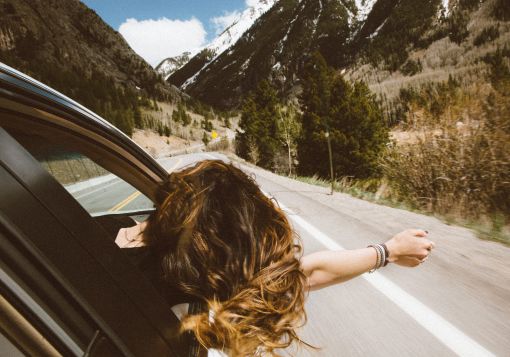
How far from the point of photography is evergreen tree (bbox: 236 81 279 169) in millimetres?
39812

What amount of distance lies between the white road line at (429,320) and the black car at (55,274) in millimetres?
2056

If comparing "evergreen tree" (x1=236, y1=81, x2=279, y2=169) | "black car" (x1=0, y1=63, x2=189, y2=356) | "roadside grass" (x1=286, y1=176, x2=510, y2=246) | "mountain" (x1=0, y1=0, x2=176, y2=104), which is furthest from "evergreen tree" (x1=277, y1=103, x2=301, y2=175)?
"mountain" (x1=0, y1=0, x2=176, y2=104)

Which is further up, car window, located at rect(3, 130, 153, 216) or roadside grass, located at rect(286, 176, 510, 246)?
car window, located at rect(3, 130, 153, 216)

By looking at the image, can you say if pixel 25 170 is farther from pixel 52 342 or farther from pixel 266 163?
pixel 266 163

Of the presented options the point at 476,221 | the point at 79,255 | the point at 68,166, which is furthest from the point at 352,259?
the point at 476,221

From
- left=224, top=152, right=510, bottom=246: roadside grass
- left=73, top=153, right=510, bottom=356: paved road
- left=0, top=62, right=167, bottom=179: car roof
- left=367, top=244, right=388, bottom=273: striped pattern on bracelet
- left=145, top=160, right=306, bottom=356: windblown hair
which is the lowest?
left=224, top=152, right=510, bottom=246: roadside grass

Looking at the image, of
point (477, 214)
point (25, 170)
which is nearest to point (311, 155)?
point (477, 214)

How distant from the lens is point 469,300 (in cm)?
279

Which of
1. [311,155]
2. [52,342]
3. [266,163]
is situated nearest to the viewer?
[52,342]

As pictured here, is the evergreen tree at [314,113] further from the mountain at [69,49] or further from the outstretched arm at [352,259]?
the mountain at [69,49]

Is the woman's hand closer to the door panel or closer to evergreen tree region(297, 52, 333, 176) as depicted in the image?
the door panel

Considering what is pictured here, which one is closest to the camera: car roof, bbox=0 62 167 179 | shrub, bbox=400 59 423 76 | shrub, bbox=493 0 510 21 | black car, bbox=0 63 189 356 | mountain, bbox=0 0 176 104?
black car, bbox=0 63 189 356

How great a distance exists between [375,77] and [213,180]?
14399 centimetres

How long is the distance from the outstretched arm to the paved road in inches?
32.5
